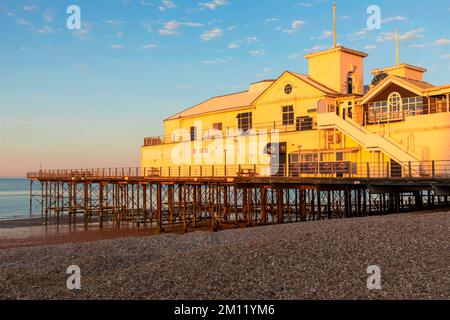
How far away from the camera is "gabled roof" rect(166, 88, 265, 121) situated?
145ft

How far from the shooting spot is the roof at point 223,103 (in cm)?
4427

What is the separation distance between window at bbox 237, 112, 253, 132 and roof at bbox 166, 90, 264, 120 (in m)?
0.84

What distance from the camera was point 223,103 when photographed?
4725 cm

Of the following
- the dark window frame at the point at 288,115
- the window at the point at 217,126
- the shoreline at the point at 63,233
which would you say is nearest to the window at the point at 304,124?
the dark window frame at the point at 288,115

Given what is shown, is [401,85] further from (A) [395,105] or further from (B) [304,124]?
(B) [304,124]

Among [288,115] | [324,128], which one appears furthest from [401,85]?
[288,115]

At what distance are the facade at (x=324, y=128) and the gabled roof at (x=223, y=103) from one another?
188 millimetres

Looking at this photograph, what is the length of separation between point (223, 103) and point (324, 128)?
1642 centimetres

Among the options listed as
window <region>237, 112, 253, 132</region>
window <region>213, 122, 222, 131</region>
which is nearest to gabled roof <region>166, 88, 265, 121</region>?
window <region>237, 112, 253, 132</region>

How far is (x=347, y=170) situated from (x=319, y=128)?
395 cm

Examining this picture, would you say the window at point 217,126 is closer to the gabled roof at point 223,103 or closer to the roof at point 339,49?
the gabled roof at point 223,103
